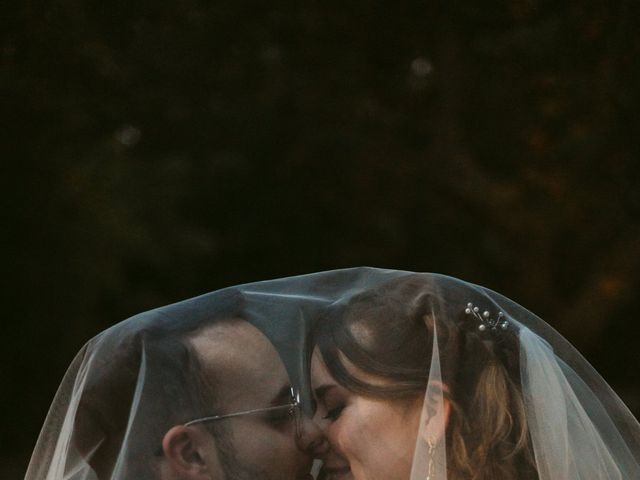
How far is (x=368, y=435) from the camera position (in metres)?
2.02

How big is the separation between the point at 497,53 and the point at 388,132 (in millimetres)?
691

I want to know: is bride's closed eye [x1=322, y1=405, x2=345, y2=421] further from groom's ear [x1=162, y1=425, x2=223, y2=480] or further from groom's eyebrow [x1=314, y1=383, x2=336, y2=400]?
groom's ear [x1=162, y1=425, x2=223, y2=480]

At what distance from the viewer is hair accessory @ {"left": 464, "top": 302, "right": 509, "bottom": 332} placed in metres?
2.06

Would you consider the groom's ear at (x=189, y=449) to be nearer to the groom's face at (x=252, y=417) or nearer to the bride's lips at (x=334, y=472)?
the groom's face at (x=252, y=417)

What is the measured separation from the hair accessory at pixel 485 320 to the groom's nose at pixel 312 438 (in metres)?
0.35

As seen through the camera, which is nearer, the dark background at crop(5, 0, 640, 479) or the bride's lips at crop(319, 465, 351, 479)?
the bride's lips at crop(319, 465, 351, 479)

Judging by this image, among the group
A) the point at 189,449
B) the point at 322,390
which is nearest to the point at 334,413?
the point at 322,390

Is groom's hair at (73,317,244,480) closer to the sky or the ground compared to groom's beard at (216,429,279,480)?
closer to the sky

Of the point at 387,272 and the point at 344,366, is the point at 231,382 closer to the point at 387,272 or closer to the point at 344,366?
the point at 344,366

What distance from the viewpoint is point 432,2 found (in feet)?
17.2

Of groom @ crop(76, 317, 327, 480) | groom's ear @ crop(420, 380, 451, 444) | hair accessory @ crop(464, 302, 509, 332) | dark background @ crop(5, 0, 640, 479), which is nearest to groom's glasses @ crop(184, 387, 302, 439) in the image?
groom @ crop(76, 317, 327, 480)

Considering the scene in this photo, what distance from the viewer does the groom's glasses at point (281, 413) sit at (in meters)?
2.03

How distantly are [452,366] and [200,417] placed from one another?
47 centimetres

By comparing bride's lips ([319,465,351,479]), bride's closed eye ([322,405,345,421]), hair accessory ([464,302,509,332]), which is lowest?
bride's lips ([319,465,351,479])
